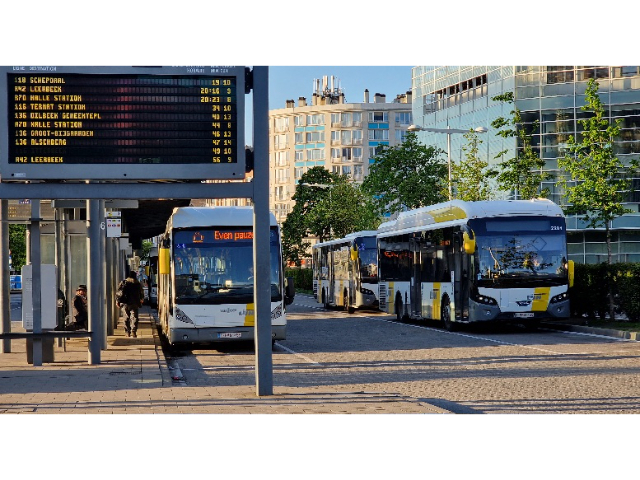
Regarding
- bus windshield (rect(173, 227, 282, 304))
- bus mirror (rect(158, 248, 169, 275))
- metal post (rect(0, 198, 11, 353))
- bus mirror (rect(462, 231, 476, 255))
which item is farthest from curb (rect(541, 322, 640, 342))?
metal post (rect(0, 198, 11, 353))

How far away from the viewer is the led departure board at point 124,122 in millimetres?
13930

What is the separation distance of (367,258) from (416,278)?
10.0 metres

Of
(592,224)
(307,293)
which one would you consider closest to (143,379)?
(592,224)

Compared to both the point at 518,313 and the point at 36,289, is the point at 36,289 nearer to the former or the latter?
the point at 36,289

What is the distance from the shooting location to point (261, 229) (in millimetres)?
14195

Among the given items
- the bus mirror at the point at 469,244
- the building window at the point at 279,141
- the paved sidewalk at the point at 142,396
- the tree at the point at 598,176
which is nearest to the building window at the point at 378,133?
the building window at the point at 279,141

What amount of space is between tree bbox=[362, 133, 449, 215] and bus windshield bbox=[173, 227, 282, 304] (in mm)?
36749

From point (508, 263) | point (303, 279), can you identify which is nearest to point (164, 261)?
point (508, 263)

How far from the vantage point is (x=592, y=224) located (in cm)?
3328

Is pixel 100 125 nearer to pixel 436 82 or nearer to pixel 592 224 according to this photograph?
pixel 592 224

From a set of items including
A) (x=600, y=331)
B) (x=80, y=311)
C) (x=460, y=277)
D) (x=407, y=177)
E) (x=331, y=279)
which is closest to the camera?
(x=80, y=311)

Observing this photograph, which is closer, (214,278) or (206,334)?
(206,334)

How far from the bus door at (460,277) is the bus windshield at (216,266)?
5.73m

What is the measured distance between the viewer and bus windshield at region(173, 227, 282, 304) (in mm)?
24641
